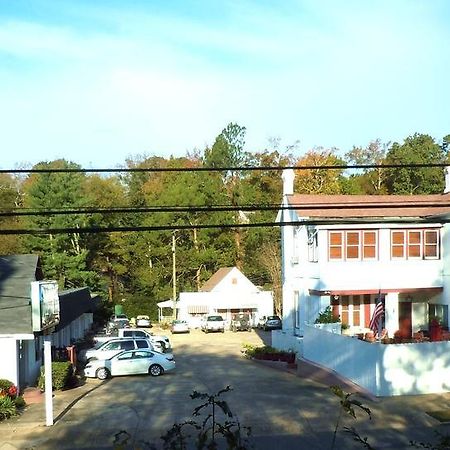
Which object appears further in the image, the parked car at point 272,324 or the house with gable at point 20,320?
the parked car at point 272,324

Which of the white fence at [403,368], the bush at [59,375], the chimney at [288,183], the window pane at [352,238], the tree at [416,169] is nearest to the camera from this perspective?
the white fence at [403,368]

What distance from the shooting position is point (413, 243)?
1347 inches

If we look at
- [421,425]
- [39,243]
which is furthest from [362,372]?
[39,243]

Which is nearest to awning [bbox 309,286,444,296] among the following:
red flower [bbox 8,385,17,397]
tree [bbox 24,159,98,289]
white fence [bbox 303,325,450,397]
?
white fence [bbox 303,325,450,397]

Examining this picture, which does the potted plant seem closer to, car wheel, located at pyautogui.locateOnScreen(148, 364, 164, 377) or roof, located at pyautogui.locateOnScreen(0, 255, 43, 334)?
car wheel, located at pyautogui.locateOnScreen(148, 364, 164, 377)

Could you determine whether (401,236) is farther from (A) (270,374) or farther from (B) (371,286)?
(A) (270,374)

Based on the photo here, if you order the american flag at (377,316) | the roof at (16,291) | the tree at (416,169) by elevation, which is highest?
the tree at (416,169)

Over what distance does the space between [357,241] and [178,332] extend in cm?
3131

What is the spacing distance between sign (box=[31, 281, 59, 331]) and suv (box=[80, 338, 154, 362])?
10.5 metres

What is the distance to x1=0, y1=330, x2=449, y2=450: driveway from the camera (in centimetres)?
1806

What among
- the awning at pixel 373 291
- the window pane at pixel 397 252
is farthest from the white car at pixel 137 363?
the window pane at pixel 397 252

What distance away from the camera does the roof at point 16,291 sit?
24.3 meters

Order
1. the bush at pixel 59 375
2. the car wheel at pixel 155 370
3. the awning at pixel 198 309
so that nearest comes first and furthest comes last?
the bush at pixel 59 375, the car wheel at pixel 155 370, the awning at pixel 198 309

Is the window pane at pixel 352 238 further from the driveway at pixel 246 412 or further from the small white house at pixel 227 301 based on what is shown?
the small white house at pixel 227 301
